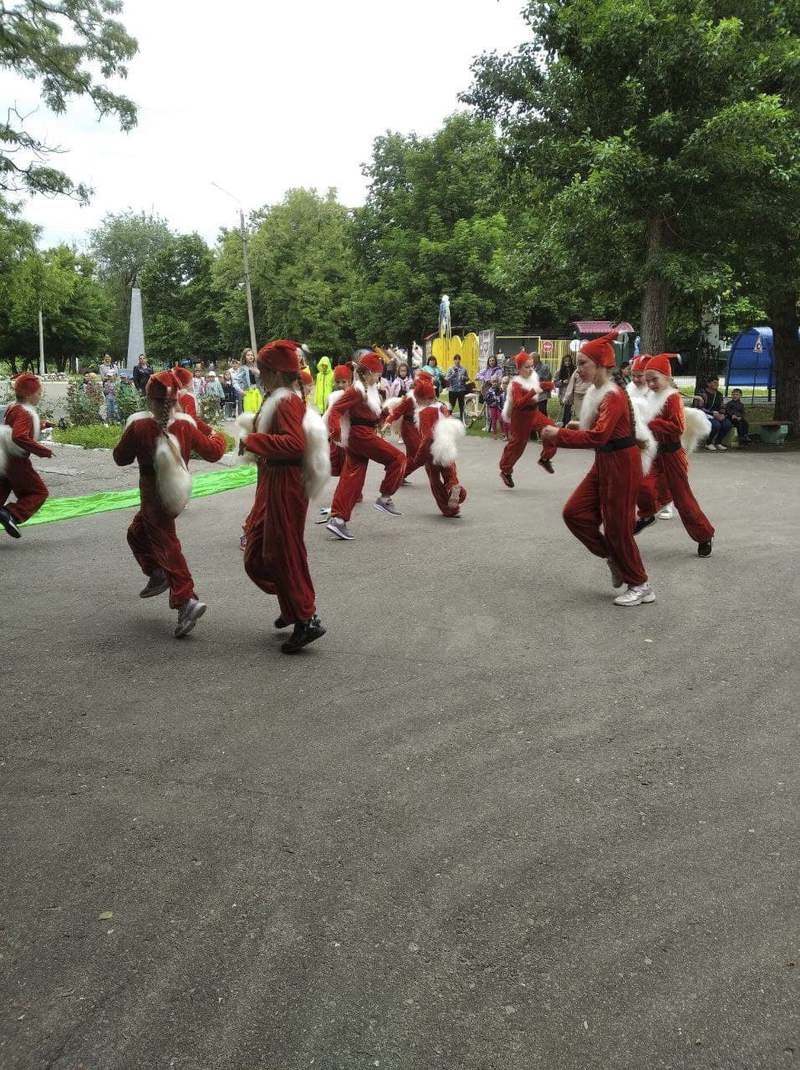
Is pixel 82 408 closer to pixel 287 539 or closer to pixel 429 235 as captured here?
pixel 287 539

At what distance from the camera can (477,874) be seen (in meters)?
3.47

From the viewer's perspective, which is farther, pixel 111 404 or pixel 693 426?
pixel 111 404

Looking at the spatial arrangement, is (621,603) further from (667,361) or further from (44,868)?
(44,868)

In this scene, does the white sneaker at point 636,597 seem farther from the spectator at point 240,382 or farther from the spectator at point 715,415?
the spectator at point 240,382

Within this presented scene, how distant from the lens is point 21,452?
9.43 meters

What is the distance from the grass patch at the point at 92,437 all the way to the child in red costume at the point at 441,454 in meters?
7.77

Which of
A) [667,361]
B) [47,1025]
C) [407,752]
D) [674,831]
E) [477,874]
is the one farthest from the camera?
[667,361]

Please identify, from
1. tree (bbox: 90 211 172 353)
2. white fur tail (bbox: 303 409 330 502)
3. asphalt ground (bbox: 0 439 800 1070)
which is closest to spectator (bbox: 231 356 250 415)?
asphalt ground (bbox: 0 439 800 1070)

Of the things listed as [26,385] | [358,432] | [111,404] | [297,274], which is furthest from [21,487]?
[297,274]

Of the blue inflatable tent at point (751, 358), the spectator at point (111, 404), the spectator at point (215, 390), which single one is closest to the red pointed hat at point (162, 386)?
the spectator at point (111, 404)

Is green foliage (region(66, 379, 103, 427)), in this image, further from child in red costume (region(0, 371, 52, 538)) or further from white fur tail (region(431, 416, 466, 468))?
white fur tail (region(431, 416, 466, 468))

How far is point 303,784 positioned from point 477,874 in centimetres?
102

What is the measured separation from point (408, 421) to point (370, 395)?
195cm

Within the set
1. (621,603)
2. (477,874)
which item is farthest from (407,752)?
(621,603)
